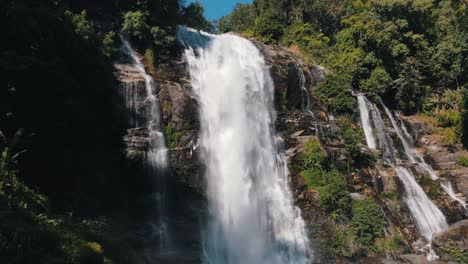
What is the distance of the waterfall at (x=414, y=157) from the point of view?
73.3ft

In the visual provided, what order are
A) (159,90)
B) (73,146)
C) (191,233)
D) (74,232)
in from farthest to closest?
1. (159,90)
2. (191,233)
3. (73,146)
4. (74,232)

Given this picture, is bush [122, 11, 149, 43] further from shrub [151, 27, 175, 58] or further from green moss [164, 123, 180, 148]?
green moss [164, 123, 180, 148]

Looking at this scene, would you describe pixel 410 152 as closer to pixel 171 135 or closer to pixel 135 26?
pixel 171 135

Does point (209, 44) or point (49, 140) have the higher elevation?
point (209, 44)

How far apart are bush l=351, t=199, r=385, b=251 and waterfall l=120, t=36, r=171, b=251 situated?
8.64m

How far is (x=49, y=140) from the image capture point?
44.5 ft

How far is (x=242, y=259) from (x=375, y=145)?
12474mm

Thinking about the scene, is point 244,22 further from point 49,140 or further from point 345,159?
point 49,140

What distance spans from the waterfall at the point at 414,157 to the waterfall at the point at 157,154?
15.4m

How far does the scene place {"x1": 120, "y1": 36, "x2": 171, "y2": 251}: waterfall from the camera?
15.8 meters

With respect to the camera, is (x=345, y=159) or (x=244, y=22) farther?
(x=244, y=22)

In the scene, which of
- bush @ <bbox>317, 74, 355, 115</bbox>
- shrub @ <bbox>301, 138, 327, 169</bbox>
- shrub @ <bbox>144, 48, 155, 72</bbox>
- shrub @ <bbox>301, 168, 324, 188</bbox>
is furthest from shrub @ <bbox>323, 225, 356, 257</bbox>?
shrub @ <bbox>144, 48, 155, 72</bbox>

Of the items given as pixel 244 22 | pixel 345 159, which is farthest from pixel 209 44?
pixel 244 22

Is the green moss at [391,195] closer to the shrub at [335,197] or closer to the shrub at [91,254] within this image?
the shrub at [335,197]
